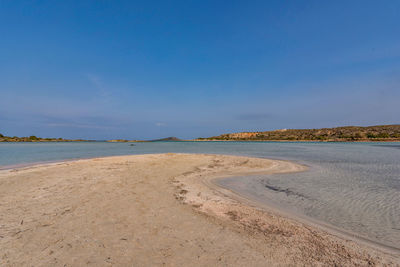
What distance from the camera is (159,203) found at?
18.2 ft

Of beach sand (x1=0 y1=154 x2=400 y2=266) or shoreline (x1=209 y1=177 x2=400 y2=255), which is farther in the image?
shoreline (x1=209 y1=177 x2=400 y2=255)

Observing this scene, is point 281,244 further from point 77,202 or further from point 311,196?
point 77,202

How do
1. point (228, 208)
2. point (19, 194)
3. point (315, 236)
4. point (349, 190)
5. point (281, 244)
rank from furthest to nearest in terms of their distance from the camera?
point (349, 190), point (19, 194), point (228, 208), point (315, 236), point (281, 244)

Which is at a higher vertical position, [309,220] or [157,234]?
[157,234]

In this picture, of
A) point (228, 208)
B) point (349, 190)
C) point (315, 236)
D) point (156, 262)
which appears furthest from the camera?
point (349, 190)

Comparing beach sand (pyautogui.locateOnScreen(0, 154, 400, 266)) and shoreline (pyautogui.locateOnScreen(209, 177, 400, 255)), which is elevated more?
beach sand (pyautogui.locateOnScreen(0, 154, 400, 266))

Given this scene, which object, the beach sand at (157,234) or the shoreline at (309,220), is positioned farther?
the shoreline at (309,220)

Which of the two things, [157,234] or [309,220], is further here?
[309,220]

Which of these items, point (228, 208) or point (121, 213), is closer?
point (121, 213)

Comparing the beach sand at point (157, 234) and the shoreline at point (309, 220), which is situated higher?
the beach sand at point (157, 234)

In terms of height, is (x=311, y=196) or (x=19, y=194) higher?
(x=19, y=194)

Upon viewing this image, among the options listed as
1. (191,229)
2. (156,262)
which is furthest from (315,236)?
(156,262)

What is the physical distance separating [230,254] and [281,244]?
3.51 feet

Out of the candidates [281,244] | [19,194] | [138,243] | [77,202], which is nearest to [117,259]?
[138,243]
